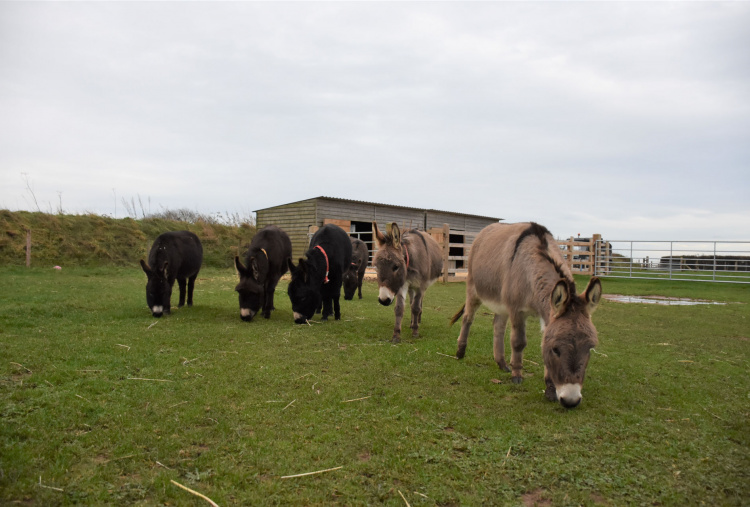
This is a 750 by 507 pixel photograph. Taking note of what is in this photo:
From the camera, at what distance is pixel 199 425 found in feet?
11.1

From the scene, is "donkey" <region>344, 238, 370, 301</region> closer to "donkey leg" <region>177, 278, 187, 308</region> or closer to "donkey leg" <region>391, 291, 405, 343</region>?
"donkey leg" <region>177, 278, 187, 308</region>

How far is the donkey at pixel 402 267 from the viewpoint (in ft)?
22.1

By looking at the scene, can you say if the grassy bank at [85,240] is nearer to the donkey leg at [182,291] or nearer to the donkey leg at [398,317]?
the donkey leg at [182,291]

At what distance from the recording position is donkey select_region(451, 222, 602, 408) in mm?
3555

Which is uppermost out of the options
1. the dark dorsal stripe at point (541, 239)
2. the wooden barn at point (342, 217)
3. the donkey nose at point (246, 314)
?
the wooden barn at point (342, 217)

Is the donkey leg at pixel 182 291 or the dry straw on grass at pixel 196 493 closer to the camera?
the dry straw on grass at pixel 196 493

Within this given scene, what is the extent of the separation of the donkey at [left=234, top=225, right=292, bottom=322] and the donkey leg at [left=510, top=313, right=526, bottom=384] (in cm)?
534

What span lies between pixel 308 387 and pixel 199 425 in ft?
4.11

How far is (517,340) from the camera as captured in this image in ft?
15.5

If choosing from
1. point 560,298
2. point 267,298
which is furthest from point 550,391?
point 267,298

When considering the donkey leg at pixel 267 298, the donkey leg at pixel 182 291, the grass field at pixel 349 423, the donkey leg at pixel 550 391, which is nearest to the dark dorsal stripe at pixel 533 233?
the donkey leg at pixel 550 391

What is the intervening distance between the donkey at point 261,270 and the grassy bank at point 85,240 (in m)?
14.7

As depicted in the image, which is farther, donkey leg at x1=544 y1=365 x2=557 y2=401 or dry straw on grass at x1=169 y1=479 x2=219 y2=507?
donkey leg at x1=544 y1=365 x2=557 y2=401

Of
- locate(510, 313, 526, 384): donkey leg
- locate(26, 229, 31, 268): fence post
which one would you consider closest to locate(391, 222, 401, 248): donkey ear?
locate(510, 313, 526, 384): donkey leg
